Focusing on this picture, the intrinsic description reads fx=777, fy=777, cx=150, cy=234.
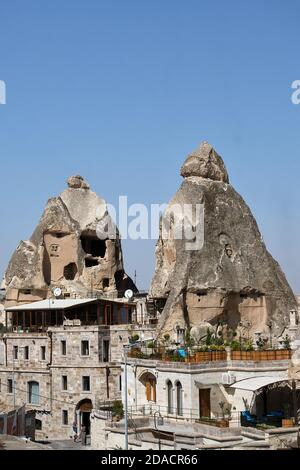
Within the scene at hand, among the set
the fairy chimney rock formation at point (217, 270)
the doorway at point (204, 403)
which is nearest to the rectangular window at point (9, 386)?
the fairy chimney rock formation at point (217, 270)

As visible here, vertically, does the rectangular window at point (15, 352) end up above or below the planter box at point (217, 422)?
above

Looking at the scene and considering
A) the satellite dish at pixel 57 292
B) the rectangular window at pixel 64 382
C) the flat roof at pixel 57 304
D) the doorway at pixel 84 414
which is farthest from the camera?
the satellite dish at pixel 57 292

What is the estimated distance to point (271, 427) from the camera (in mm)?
44312

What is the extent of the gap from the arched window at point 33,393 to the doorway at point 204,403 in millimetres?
24312

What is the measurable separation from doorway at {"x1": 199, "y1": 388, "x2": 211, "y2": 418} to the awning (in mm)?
1736

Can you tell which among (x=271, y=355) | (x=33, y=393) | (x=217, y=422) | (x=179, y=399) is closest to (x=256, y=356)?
(x=271, y=355)

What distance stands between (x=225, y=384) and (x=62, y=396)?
21362 mm

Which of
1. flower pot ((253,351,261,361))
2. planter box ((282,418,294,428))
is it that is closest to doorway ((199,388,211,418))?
flower pot ((253,351,261,361))

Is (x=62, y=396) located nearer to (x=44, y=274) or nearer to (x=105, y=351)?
(x=105, y=351)

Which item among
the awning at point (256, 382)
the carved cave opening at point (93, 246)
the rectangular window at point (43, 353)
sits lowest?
the awning at point (256, 382)

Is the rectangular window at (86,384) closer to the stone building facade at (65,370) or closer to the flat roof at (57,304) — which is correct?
the stone building facade at (65,370)

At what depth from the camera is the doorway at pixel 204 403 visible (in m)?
50.3

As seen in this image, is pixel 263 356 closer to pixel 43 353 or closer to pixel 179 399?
pixel 179 399

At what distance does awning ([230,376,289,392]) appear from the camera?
47875 millimetres
